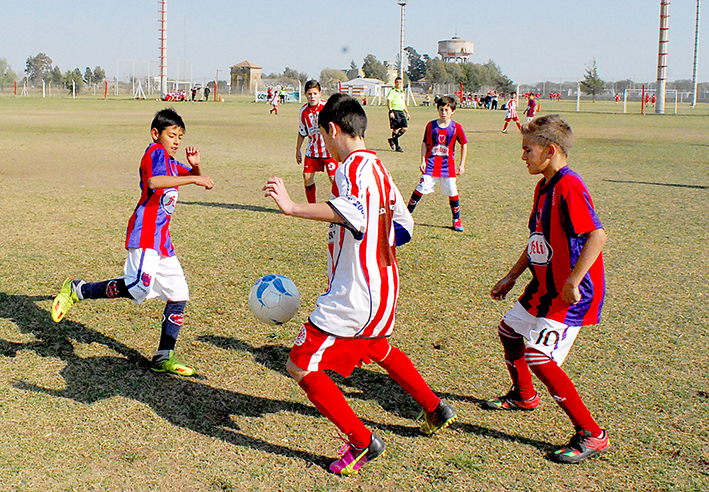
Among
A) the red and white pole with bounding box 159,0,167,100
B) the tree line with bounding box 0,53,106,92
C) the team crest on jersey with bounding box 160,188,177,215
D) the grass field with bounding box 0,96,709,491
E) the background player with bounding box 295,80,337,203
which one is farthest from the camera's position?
the tree line with bounding box 0,53,106,92

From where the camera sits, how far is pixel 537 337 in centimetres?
348

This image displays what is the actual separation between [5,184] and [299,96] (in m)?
51.6

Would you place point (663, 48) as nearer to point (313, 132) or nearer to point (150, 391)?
point (313, 132)

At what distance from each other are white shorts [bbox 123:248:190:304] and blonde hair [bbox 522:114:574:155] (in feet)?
8.30

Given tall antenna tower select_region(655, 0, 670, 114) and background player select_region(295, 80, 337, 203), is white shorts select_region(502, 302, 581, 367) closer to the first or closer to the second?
background player select_region(295, 80, 337, 203)

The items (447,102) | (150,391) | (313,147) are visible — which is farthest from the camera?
(313,147)

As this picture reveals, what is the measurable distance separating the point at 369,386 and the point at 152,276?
1621mm

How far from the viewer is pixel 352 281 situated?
3.23 meters

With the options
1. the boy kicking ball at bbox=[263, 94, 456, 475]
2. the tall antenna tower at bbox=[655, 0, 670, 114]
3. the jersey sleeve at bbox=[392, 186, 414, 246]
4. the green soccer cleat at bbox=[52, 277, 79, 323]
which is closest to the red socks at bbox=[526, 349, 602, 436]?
the boy kicking ball at bbox=[263, 94, 456, 475]

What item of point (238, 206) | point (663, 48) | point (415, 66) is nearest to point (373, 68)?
point (415, 66)

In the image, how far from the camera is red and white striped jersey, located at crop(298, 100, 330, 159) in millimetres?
9633

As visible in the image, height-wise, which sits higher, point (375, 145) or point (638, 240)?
point (375, 145)

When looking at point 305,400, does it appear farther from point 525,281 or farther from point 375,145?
point 375,145

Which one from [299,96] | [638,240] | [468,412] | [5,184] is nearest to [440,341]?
[468,412]
